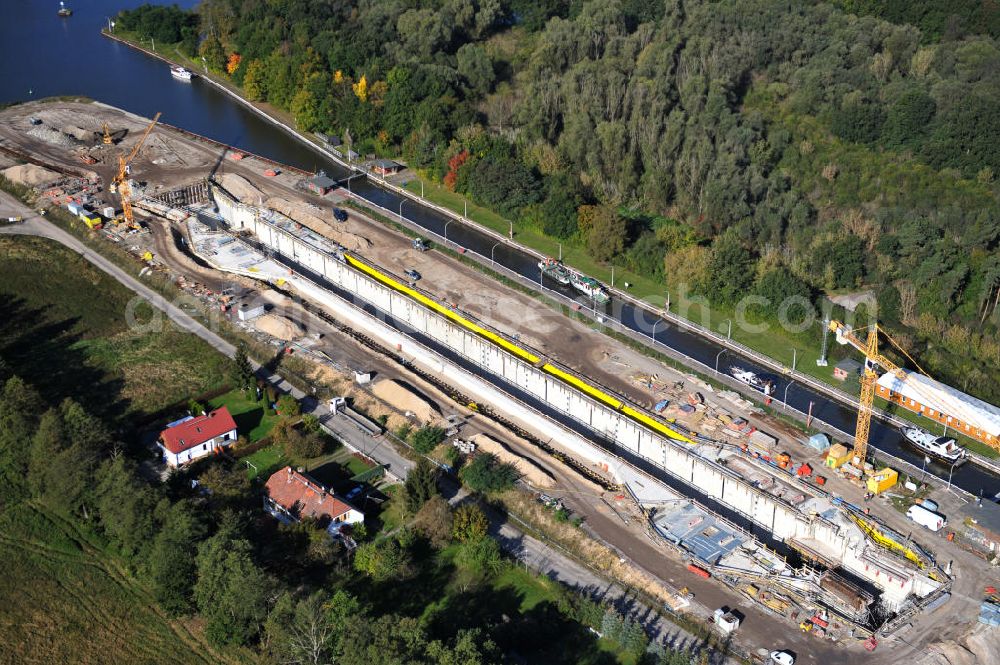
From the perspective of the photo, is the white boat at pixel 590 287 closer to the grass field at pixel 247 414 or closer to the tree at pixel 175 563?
the grass field at pixel 247 414

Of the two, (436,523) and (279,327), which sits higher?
(436,523)

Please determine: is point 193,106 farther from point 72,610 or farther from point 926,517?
point 926,517

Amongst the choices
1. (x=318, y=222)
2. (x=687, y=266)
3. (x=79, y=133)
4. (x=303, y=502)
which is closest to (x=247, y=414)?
(x=303, y=502)

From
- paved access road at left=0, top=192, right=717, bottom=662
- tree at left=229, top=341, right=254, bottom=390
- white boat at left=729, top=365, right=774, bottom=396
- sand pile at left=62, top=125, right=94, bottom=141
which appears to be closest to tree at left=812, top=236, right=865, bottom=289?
white boat at left=729, top=365, right=774, bottom=396

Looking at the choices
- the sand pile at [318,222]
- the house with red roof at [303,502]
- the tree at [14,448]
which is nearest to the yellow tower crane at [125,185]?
the sand pile at [318,222]

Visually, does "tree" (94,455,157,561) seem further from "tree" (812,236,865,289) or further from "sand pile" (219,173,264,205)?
"tree" (812,236,865,289)

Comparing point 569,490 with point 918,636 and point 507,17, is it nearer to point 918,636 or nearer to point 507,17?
point 918,636
